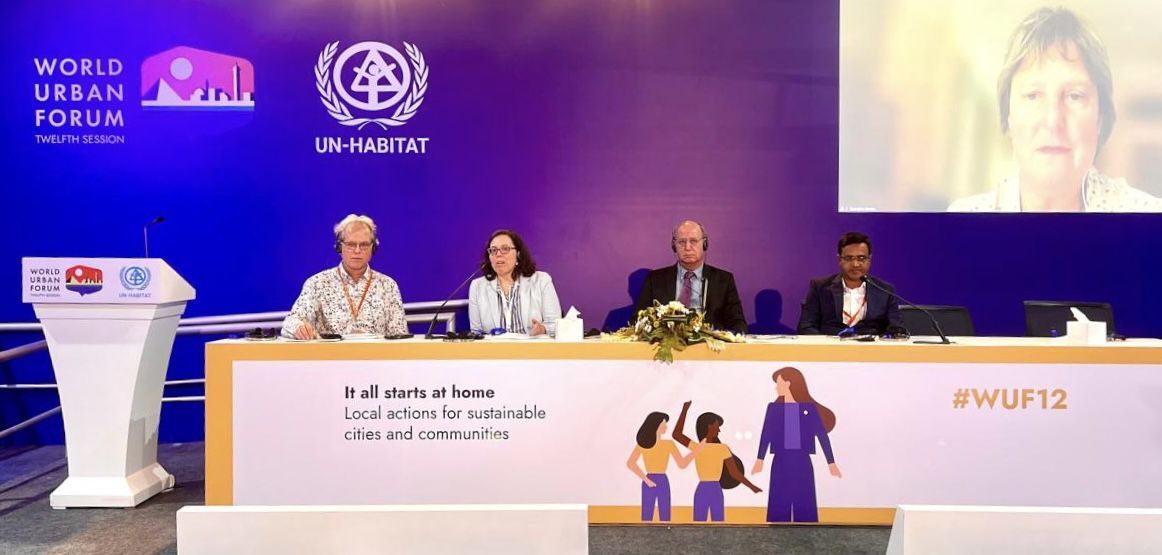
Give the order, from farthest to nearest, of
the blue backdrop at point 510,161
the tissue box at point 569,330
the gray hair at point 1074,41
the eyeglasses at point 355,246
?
the blue backdrop at point 510,161
the gray hair at point 1074,41
the eyeglasses at point 355,246
the tissue box at point 569,330

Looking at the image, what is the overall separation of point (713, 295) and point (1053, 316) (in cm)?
A: 191

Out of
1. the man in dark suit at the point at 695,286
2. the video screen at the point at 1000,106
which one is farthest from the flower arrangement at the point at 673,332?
the video screen at the point at 1000,106

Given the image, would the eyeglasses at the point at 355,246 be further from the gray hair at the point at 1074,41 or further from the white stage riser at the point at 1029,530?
the gray hair at the point at 1074,41

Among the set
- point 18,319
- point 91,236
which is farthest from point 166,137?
point 18,319

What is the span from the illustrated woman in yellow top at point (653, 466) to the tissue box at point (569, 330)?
0.48 metres

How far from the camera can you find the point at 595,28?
536 cm

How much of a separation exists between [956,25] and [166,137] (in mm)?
5371

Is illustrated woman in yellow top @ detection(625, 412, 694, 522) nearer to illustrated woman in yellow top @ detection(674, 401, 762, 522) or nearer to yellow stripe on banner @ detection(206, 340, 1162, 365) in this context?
illustrated woman in yellow top @ detection(674, 401, 762, 522)

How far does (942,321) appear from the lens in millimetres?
4473

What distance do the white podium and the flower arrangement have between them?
229cm

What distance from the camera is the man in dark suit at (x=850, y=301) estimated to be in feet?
13.8

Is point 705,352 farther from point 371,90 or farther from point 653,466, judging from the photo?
point 371,90

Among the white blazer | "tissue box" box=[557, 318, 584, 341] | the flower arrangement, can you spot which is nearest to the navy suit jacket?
the flower arrangement

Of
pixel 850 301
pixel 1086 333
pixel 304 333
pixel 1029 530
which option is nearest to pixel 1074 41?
pixel 850 301
